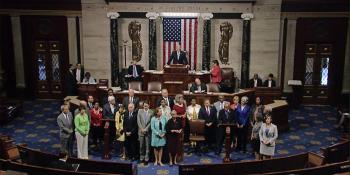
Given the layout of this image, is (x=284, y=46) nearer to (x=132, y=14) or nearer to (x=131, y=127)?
(x=132, y=14)

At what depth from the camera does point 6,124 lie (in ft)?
49.2

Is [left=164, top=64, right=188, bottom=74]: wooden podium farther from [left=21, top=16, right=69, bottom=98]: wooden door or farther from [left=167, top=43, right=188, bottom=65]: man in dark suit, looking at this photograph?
[left=21, top=16, right=69, bottom=98]: wooden door

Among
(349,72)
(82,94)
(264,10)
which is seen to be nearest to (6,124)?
(82,94)

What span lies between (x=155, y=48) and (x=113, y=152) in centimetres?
615

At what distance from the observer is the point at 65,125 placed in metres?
11.3

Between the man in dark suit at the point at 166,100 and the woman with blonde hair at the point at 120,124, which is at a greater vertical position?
the man in dark suit at the point at 166,100

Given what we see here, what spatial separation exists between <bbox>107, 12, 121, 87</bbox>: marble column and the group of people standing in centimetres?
511

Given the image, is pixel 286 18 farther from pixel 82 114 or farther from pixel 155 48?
pixel 82 114

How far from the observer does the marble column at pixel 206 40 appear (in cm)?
1719

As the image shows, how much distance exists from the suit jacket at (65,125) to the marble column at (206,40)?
24.2 feet

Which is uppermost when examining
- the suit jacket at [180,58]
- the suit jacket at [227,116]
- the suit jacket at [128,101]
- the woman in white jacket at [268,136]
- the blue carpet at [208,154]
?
the suit jacket at [180,58]

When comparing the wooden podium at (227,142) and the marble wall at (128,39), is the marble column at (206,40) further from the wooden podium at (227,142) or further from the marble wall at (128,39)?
the wooden podium at (227,142)

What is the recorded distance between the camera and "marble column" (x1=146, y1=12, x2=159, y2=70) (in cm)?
1723

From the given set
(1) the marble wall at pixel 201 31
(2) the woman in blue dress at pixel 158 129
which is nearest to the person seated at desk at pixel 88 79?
(1) the marble wall at pixel 201 31
